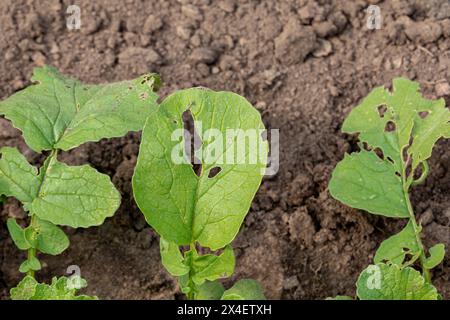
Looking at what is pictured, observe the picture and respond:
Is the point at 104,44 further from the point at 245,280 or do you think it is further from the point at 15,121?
the point at 245,280

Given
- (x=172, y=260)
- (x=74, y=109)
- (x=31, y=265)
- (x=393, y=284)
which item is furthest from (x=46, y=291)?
(x=393, y=284)

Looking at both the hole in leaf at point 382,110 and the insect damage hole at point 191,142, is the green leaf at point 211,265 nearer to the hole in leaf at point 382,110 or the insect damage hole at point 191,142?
the insect damage hole at point 191,142

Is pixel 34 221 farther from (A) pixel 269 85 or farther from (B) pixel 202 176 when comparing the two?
(A) pixel 269 85

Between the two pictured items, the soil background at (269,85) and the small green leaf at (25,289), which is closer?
the small green leaf at (25,289)

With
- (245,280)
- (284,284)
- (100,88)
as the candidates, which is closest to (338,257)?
(284,284)

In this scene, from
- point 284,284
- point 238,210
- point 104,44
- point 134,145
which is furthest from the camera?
point 104,44

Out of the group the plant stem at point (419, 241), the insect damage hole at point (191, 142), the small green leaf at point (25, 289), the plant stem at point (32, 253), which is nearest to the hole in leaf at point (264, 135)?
the insect damage hole at point (191, 142)

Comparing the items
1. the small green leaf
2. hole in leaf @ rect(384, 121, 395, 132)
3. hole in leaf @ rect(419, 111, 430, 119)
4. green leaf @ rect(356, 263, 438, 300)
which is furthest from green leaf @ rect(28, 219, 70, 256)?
hole in leaf @ rect(419, 111, 430, 119)
